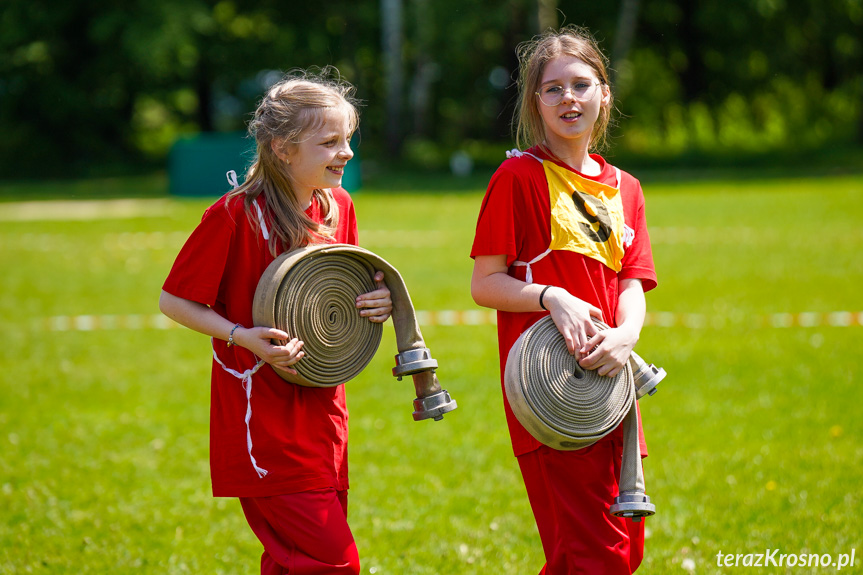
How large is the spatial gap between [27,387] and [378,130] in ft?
111

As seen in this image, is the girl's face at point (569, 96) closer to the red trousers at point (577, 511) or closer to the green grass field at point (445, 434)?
the red trousers at point (577, 511)

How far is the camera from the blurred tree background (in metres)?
32.2

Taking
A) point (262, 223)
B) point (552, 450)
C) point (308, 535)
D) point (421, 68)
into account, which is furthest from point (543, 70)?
point (421, 68)

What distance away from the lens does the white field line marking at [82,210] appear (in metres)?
20.2

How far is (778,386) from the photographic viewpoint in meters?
7.10

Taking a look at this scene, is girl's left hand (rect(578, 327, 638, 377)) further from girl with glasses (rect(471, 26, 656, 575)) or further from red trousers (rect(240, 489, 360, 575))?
red trousers (rect(240, 489, 360, 575))

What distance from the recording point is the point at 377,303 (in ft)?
10.4

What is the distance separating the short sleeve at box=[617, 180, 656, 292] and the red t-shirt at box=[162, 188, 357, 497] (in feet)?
3.63

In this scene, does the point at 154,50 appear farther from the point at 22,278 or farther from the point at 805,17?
the point at 805,17

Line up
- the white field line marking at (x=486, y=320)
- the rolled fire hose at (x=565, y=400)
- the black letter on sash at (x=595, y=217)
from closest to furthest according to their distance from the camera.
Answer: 1. the rolled fire hose at (x=565, y=400)
2. the black letter on sash at (x=595, y=217)
3. the white field line marking at (x=486, y=320)

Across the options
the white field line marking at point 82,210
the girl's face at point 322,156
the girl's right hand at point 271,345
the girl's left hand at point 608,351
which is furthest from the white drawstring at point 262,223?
the white field line marking at point 82,210

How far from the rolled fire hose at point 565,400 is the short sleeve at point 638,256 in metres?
0.32

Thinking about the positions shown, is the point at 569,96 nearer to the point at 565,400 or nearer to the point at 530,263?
the point at 530,263

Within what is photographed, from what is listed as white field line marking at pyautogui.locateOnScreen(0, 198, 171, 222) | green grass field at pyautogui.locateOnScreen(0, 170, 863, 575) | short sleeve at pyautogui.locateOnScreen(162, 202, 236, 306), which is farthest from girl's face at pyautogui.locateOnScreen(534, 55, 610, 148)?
→ white field line marking at pyautogui.locateOnScreen(0, 198, 171, 222)
